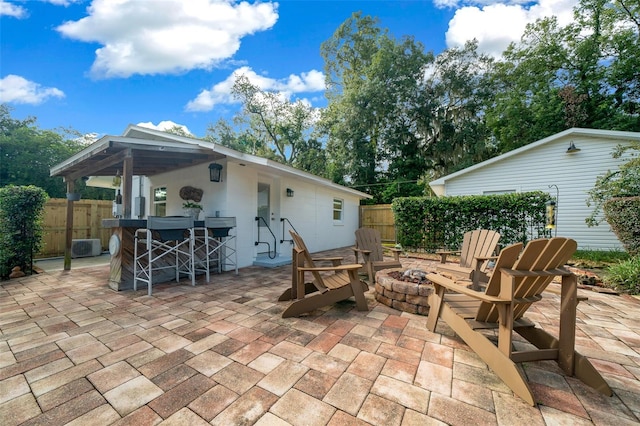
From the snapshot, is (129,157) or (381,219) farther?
(381,219)

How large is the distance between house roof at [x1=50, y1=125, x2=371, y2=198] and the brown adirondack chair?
180 inches

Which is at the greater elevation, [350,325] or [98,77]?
[98,77]

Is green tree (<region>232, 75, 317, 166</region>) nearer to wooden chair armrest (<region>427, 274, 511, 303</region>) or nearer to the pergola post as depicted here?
the pergola post

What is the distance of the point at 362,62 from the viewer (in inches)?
658

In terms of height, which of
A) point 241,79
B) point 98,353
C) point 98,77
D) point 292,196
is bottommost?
point 98,353

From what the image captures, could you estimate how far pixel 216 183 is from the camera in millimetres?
5617

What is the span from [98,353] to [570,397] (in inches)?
138

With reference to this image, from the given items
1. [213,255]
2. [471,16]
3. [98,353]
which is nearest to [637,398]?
[98,353]

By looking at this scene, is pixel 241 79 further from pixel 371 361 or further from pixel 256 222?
pixel 371 361

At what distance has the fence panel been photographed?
11961 mm

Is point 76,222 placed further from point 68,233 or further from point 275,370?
point 275,370

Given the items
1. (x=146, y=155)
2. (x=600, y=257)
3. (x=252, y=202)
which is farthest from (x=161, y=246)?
(x=600, y=257)

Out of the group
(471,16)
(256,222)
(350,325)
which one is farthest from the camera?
(471,16)

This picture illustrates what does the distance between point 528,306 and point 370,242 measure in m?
2.76
